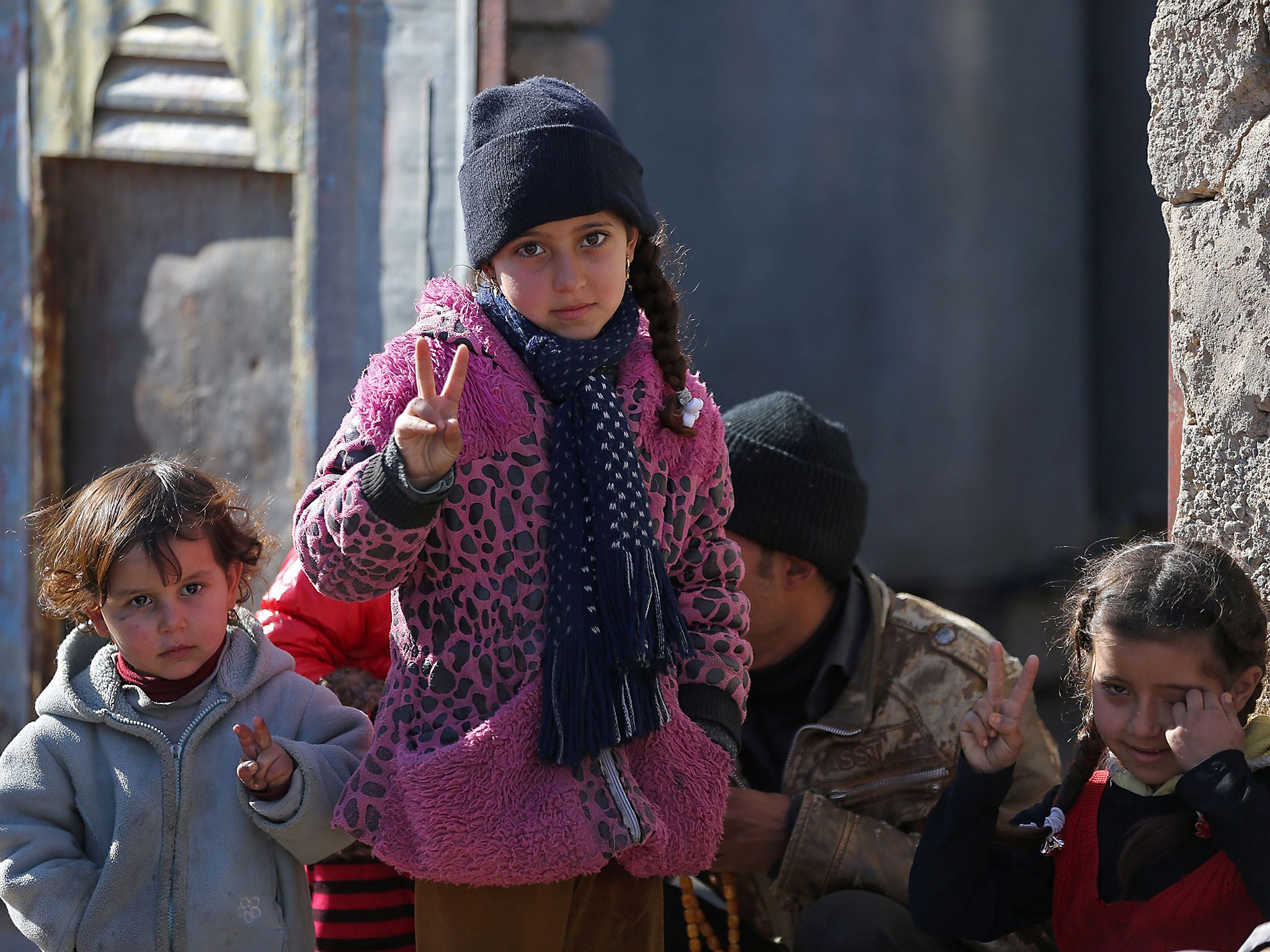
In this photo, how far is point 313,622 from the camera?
2.46 m

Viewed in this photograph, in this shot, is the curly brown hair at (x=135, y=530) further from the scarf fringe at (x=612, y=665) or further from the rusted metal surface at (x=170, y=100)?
the rusted metal surface at (x=170, y=100)

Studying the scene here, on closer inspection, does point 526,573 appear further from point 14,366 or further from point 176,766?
point 14,366

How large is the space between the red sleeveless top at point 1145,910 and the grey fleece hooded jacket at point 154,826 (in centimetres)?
108

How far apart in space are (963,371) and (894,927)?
3.24m

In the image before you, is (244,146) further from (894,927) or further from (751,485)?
(894,927)

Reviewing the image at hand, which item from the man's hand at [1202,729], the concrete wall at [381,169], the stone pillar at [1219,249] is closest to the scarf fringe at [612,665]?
the man's hand at [1202,729]

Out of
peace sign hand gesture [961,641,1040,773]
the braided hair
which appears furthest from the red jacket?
the braided hair

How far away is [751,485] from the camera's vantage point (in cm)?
267

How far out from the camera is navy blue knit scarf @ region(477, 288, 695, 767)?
1.77m

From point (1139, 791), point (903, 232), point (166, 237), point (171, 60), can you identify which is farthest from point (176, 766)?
point (903, 232)

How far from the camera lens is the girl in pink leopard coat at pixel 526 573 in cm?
174

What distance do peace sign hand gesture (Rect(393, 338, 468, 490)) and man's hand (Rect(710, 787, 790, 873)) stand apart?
3.33 ft

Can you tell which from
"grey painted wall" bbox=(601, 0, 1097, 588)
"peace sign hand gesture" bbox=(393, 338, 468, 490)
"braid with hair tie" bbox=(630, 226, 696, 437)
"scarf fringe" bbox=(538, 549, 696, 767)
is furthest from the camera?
"grey painted wall" bbox=(601, 0, 1097, 588)

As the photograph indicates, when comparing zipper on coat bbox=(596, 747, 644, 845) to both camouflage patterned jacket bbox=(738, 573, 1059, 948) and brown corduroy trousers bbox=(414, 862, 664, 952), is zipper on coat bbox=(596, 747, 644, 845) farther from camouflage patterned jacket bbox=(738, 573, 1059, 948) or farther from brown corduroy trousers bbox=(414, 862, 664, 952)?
camouflage patterned jacket bbox=(738, 573, 1059, 948)
